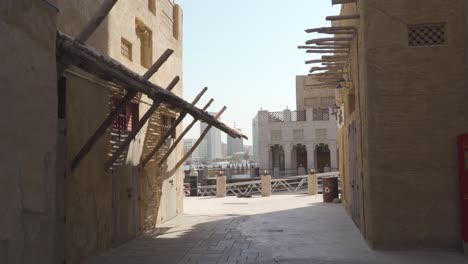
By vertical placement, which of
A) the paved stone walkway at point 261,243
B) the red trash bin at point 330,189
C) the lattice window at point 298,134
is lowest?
the paved stone walkway at point 261,243

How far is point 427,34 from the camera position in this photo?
9.08 meters

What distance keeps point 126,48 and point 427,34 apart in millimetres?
7140

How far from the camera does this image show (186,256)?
876cm

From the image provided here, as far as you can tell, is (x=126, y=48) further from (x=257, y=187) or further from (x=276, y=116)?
(x=276, y=116)

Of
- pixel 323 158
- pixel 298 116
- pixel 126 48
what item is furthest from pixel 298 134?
pixel 126 48

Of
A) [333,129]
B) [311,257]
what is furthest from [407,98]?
[333,129]

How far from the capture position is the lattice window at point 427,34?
9000 millimetres

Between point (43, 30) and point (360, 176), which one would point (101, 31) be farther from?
point (360, 176)

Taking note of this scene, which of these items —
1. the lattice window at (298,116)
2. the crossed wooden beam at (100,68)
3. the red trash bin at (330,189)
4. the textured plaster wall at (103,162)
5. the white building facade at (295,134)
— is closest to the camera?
the crossed wooden beam at (100,68)

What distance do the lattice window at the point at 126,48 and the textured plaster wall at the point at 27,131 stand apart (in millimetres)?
6057

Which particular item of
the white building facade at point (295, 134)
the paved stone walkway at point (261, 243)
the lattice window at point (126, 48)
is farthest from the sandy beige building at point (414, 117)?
the white building facade at point (295, 134)

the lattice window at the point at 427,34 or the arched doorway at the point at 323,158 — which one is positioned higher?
the lattice window at the point at 427,34

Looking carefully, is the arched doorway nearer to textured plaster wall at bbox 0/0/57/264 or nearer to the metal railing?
the metal railing

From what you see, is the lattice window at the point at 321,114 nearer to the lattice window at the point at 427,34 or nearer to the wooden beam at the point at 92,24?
the lattice window at the point at 427,34
